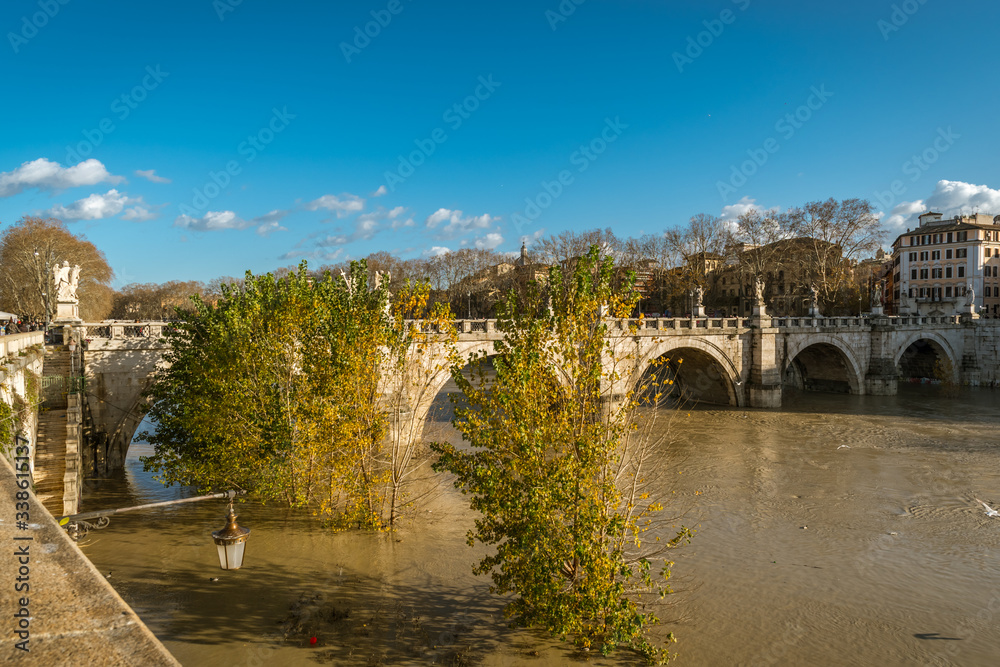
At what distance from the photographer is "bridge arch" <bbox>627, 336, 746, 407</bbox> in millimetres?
31344

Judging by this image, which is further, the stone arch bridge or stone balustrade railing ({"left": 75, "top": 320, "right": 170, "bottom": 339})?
the stone arch bridge

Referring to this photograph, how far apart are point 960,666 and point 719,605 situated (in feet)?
11.7

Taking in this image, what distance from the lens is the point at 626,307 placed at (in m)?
8.42

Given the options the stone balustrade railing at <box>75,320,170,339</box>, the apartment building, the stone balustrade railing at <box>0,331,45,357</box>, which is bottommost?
the stone balustrade railing at <box>0,331,45,357</box>

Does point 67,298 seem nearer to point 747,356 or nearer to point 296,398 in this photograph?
point 296,398

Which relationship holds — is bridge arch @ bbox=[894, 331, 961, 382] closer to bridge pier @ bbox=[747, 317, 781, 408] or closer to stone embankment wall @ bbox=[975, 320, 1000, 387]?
stone embankment wall @ bbox=[975, 320, 1000, 387]

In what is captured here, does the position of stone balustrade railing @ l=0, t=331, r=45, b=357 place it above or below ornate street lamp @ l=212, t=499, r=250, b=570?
above

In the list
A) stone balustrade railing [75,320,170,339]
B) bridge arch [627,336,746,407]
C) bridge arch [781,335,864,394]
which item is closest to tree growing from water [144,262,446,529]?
stone balustrade railing [75,320,170,339]

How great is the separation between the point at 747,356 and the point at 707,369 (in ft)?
7.28

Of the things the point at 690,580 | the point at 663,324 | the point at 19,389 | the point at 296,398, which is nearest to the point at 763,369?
the point at 663,324

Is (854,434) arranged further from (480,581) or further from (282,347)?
(282,347)

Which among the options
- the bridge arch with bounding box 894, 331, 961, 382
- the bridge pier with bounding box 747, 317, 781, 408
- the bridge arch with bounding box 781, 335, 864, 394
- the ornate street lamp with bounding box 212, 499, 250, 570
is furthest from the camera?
the bridge arch with bounding box 894, 331, 961, 382

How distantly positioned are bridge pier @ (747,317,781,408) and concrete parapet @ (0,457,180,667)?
111ft

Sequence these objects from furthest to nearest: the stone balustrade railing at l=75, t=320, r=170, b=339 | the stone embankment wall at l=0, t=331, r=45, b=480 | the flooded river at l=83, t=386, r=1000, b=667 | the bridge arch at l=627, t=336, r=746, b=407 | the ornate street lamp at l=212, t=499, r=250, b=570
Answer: the bridge arch at l=627, t=336, r=746, b=407, the stone balustrade railing at l=75, t=320, r=170, b=339, the flooded river at l=83, t=386, r=1000, b=667, the stone embankment wall at l=0, t=331, r=45, b=480, the ornate street lamp at l=212, t=499, r=250, b=570
